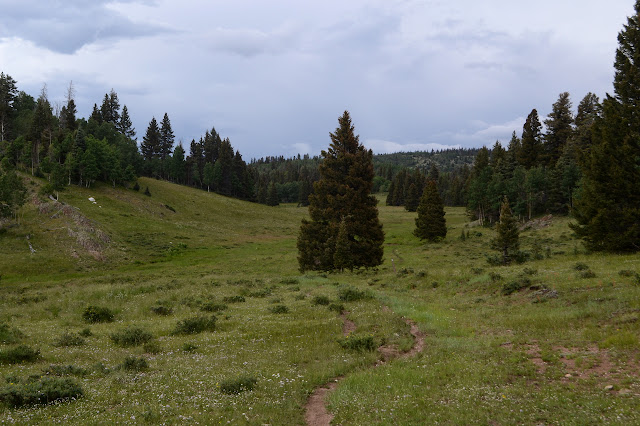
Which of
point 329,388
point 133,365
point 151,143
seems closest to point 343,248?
point 329,388

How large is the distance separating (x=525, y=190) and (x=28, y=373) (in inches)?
3358

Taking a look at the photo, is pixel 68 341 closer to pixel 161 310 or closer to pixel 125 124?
pixel 161 310

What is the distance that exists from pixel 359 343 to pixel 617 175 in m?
25.4

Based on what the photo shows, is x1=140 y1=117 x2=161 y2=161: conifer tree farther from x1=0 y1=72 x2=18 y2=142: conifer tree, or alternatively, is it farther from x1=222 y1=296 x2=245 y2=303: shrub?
x1=222 y1=296 x2=245 y2=303: shrub

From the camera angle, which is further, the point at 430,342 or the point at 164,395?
the point at 430,342

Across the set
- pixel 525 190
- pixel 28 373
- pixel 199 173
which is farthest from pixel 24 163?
pixel 525 190

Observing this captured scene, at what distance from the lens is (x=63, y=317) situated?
20656 millimetres

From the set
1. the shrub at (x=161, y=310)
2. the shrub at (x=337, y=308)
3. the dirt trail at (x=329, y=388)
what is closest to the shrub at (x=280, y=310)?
the shrub at (x=337, y=308)

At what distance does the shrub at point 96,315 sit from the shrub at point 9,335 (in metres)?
4.43

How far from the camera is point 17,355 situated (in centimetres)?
1174

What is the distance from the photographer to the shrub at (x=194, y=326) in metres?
16.7

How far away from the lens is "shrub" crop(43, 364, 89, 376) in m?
10.4

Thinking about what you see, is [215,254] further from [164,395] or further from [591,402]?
[591,402]

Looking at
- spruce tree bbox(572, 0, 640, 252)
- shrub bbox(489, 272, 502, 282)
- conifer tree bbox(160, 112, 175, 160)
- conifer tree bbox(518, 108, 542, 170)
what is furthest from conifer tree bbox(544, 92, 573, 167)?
conifer tree bbox(160, 112, 175, 160)
